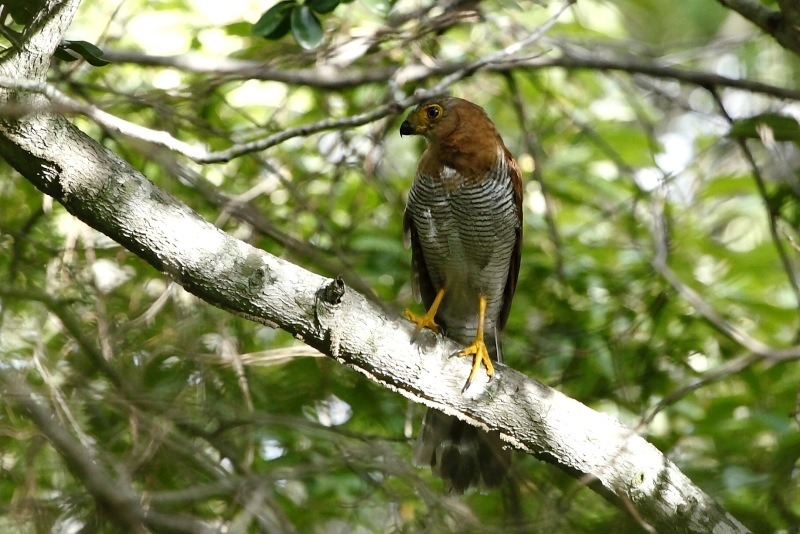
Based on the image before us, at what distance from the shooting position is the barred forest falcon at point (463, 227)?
436 cm

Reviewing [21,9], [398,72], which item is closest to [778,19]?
[398,72]

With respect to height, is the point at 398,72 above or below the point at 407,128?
above

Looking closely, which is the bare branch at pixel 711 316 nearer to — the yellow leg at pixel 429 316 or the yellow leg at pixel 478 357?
the yellow leg at pixel 478 357

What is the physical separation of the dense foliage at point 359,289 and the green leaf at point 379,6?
0.04ft

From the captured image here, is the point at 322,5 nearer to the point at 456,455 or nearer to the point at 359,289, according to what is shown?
the point at 359,289

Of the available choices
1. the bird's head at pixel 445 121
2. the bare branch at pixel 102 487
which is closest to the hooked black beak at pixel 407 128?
the bird's head at pixel 445 121

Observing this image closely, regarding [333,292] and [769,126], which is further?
[769,126]

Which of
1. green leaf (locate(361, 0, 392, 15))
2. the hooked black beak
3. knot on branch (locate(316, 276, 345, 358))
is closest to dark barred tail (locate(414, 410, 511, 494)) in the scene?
knot on branch (locate(316, 276, 345, 358))

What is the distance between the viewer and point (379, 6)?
13.1ft

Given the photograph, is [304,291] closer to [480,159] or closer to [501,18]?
[480,159]

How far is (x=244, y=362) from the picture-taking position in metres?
3.73

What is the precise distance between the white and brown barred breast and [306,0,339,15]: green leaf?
3.76ft

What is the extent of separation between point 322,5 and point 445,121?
110cm

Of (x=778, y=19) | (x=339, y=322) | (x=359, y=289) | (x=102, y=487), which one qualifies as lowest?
(x=102, y=487)
